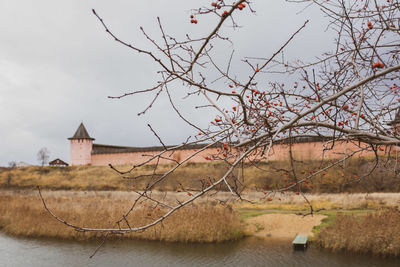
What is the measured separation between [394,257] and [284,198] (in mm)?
10181

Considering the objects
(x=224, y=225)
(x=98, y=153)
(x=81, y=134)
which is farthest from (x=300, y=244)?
(x=81, y=134)

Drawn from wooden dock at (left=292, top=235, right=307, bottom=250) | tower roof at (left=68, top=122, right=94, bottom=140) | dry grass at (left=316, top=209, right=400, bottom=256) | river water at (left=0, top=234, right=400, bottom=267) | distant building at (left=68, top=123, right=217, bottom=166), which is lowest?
river water at (left=0, top=234, right=400, bottom=267)

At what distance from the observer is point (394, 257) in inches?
395

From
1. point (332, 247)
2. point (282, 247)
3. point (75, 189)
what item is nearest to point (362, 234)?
point (332, 247)

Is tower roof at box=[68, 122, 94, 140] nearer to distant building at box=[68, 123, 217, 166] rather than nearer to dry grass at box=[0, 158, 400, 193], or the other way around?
distant building at box=[68, 123, 217, 166]

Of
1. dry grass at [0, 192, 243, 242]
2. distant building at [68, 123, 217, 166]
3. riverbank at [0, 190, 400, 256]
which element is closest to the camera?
riverbank at [0, 190, 400, 256]

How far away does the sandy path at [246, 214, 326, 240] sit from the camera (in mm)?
13492

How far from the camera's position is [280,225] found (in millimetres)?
14258

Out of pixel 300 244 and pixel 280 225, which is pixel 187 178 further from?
pixel 300 244

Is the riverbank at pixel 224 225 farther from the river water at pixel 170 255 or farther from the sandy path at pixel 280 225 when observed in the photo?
the river water at pixel 170 255

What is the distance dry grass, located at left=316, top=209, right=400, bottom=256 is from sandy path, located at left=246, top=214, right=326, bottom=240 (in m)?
1.99

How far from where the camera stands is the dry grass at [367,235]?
10086 mm

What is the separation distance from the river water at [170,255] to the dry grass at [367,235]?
0.30 m

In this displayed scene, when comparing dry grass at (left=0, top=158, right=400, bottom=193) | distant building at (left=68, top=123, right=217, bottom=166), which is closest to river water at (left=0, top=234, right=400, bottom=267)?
dry grass at (left=0, top=158, right=400, bottom=193)
